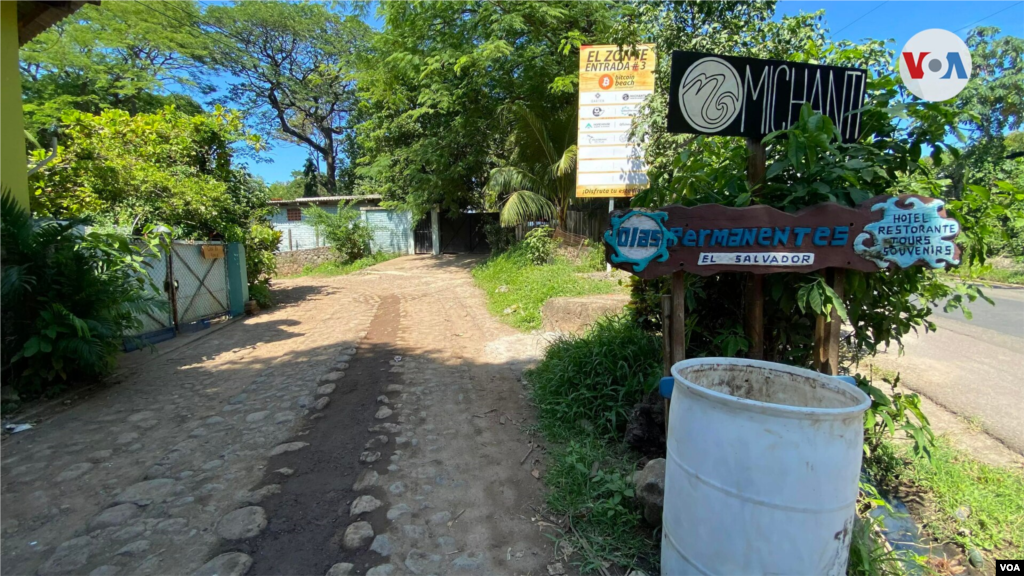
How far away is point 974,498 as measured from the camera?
3053 mm

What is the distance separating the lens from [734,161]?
123 inches

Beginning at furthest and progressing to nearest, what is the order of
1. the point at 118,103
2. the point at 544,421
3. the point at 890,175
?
the point at 118,103 < the point at 544,421 < the point at 890,175

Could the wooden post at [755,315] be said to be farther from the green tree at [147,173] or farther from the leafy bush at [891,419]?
the green tree at [147,173]

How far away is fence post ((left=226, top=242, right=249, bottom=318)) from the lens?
351 inches

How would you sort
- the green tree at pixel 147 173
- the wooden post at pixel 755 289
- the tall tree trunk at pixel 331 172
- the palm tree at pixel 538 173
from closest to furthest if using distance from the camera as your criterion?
1. the wooden post at pixel 755 289
2. the green tree at pixel 147 173
3. the palm tree at pixel 538 173
4. the tall tree trunk at pixel 331 172

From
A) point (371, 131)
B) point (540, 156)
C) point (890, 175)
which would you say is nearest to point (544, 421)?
point (890, 175)

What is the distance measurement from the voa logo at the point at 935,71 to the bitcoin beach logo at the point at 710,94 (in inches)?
37.0

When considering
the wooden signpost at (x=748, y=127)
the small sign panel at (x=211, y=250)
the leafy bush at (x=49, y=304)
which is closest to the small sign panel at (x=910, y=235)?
the wooden signpost at (x=748, y=127)

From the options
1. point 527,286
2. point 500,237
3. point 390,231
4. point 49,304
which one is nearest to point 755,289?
point 49,304

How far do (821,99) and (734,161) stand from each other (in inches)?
21.7

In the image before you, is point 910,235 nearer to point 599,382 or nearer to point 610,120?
point 599,382

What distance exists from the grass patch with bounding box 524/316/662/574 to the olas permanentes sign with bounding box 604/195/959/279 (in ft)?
3.34

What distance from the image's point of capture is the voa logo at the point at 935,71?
2656mm

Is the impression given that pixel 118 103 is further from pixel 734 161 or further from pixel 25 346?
pixel 734 161
